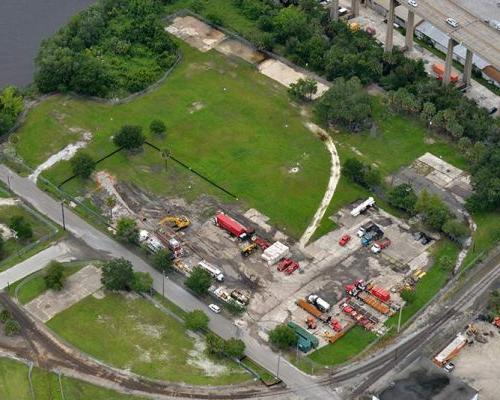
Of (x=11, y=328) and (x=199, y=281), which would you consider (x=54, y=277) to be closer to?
(x=11, y=328)

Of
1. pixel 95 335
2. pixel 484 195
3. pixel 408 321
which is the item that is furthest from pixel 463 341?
pixel 95 335

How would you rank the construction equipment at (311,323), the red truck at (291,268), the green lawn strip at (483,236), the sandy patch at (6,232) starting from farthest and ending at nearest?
the sandy patch at (6,232)
the green lawn strip at (483,236)
the red truck at (291,268)
the construction equipment at (311,323)

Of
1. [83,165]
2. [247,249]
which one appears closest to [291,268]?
[247,249]

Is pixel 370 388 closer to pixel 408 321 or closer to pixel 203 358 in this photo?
pixel 408 321

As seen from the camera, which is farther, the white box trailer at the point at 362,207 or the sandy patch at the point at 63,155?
the sandy patch at the point at 63,155

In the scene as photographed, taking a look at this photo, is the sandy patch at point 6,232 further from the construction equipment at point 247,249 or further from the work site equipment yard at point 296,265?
the construction equipment at point 247,249

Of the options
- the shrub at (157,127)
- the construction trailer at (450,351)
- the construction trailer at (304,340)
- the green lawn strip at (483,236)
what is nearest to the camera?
the construction trailer at (450,351)

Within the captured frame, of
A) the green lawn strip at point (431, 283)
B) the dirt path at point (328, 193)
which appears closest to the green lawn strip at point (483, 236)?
the green lawn strip at point (431, 283)

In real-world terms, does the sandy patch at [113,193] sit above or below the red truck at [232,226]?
below
